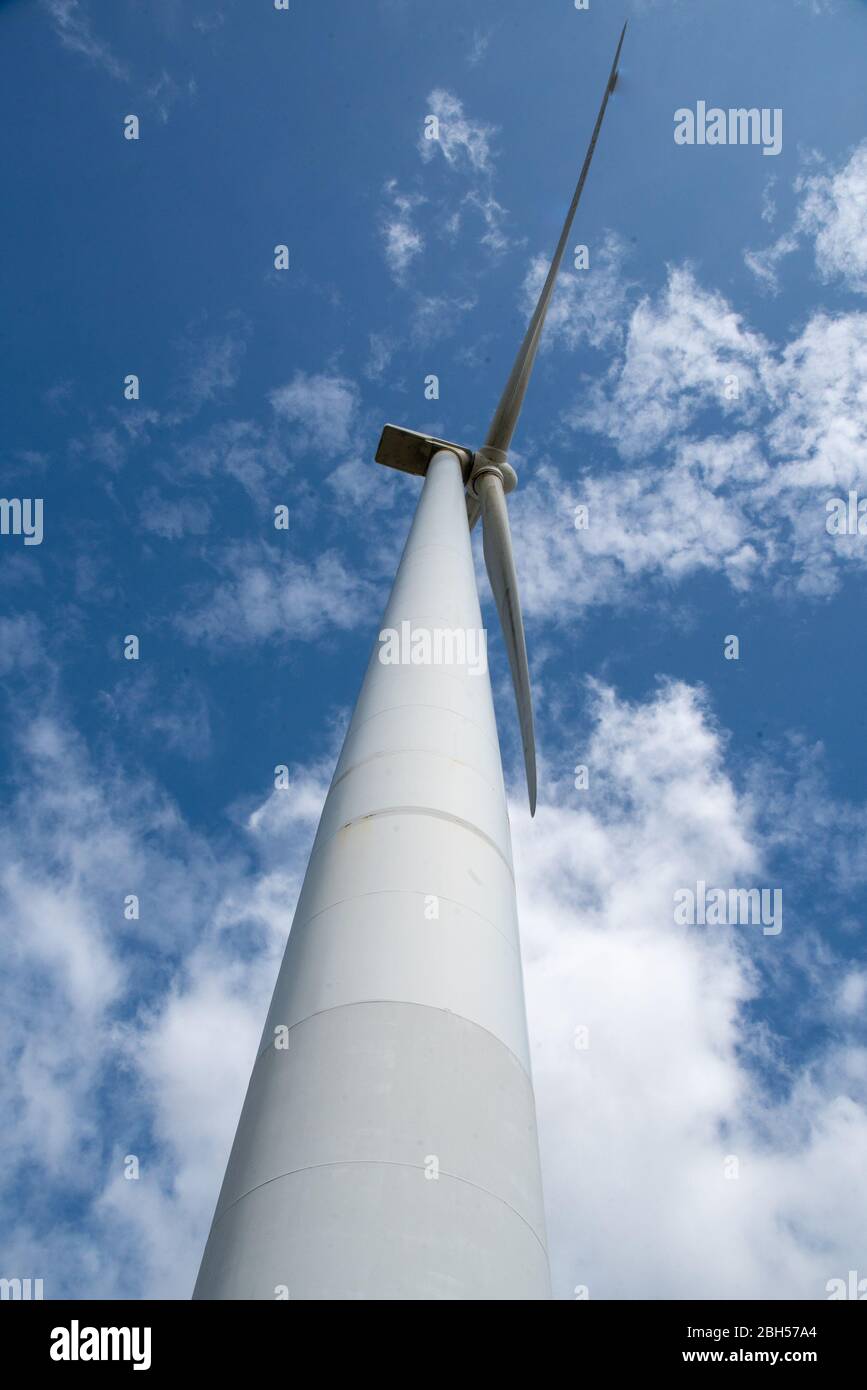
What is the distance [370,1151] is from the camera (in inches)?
239

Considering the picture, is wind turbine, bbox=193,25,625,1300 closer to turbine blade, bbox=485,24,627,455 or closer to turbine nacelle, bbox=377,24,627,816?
turbine nacelle, bbox=377,24,627,816

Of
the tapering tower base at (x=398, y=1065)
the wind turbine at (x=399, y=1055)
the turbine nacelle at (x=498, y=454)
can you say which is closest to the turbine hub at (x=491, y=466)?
the turbine nacelle at (x=498, y=454)

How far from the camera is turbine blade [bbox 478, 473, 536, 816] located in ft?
55.5

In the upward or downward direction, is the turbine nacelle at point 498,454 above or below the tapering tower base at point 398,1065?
above

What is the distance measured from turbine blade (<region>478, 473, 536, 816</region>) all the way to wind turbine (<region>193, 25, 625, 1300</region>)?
5453mm

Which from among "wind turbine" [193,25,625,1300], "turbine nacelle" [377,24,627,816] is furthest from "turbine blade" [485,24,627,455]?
"wind turbine" [193,25,625,1300]

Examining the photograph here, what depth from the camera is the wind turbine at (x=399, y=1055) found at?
5.63 meters

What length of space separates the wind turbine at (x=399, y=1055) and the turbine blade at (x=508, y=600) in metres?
5.45

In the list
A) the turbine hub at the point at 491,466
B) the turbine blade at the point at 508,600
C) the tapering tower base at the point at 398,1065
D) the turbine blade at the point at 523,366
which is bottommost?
the tapering tower base at the point at 398,1065

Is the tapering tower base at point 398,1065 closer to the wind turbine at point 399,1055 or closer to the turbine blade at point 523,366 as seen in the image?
the wind turbine at point 399,1055
